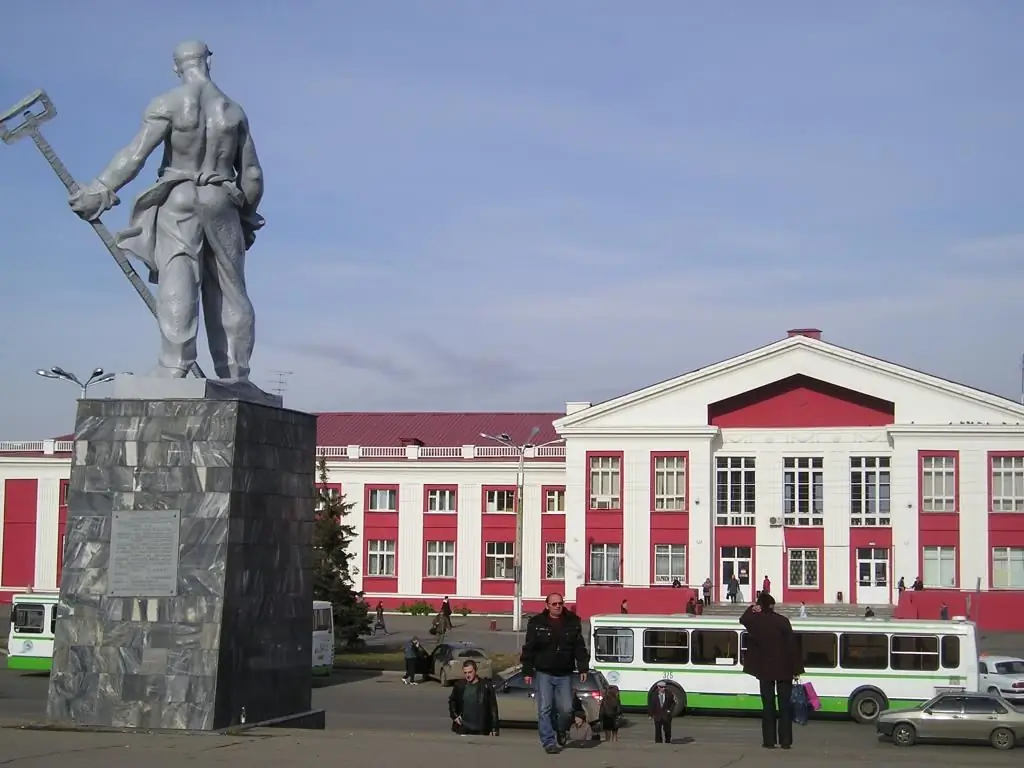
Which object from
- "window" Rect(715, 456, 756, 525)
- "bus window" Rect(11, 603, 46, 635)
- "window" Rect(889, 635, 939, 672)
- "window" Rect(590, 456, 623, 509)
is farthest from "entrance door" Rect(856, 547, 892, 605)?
"bus window" Rect(11, 603, 46, 635)

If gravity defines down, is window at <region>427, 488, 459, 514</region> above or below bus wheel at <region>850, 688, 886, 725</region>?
above

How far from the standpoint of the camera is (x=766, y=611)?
38.0 feet

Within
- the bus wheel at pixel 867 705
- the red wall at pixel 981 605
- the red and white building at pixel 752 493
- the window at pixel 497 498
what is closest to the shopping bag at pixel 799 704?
the bus wheel at pixel 867 705

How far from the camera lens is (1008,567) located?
165 ft

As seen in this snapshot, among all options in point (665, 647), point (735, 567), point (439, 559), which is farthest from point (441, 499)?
point (665, 647)

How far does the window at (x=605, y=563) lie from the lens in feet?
174

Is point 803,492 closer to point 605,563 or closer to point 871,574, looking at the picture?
point 871,574

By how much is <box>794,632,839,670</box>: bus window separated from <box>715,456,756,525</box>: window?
25.5 metres

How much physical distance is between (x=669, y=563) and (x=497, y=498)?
8.44 meters

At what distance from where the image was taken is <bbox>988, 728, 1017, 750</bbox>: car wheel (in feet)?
74.1

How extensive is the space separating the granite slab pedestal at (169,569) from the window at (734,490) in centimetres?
4200

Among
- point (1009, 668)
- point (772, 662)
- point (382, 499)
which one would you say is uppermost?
Result: point (382, 499)

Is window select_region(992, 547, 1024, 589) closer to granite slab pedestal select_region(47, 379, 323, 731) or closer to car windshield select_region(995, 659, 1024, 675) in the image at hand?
car windshield select_region(995, 659, 1024, 675)

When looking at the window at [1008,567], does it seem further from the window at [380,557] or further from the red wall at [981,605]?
the window at [380,557]
